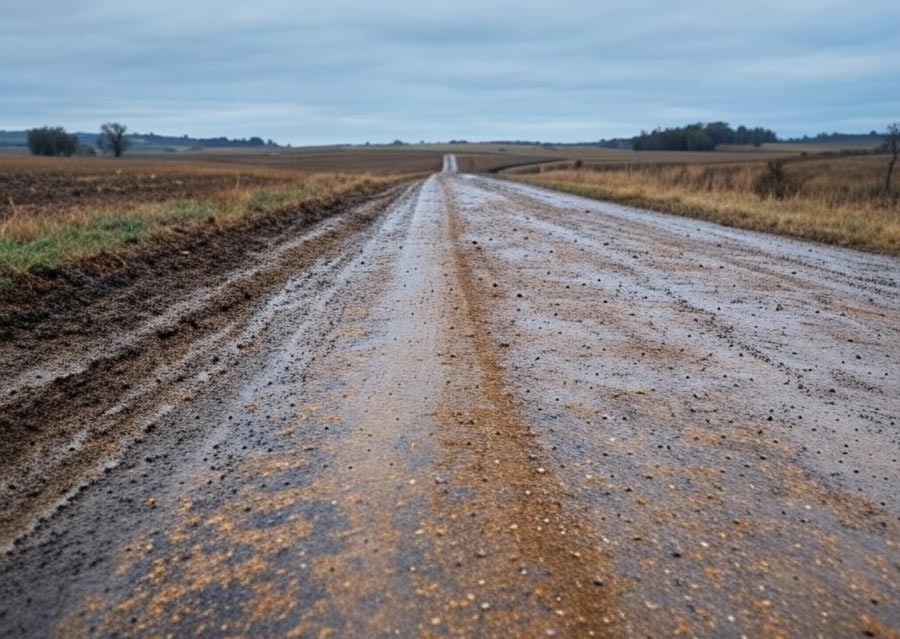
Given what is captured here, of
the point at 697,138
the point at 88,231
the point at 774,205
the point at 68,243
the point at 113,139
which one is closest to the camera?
the point at 68,243

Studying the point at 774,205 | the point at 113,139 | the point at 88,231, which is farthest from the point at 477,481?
the point at 113,139

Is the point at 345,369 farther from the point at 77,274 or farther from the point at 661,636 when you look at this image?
the point at 77,274

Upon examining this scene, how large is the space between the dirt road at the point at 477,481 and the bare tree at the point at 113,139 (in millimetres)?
107877

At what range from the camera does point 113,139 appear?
99.1 meters

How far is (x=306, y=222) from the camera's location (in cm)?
1532

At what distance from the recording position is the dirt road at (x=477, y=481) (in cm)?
241

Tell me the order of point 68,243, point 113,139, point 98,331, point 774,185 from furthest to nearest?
point 113,139 → point 774,185 → point 68,243 → point 98,331

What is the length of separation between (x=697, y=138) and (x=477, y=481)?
136m

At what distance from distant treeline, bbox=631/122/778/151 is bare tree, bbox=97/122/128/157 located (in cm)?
9929

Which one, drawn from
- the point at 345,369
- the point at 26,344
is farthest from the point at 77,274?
the point at 345,369

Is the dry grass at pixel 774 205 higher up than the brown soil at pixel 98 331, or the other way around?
the dry grass at pixel 774 205

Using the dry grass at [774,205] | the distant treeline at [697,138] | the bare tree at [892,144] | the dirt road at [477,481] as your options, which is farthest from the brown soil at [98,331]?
the distant treeline at [697,138]

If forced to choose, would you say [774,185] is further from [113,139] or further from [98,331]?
[113,139]

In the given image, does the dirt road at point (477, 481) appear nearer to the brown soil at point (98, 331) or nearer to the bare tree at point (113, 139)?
the brown soil at point (98, 331)
